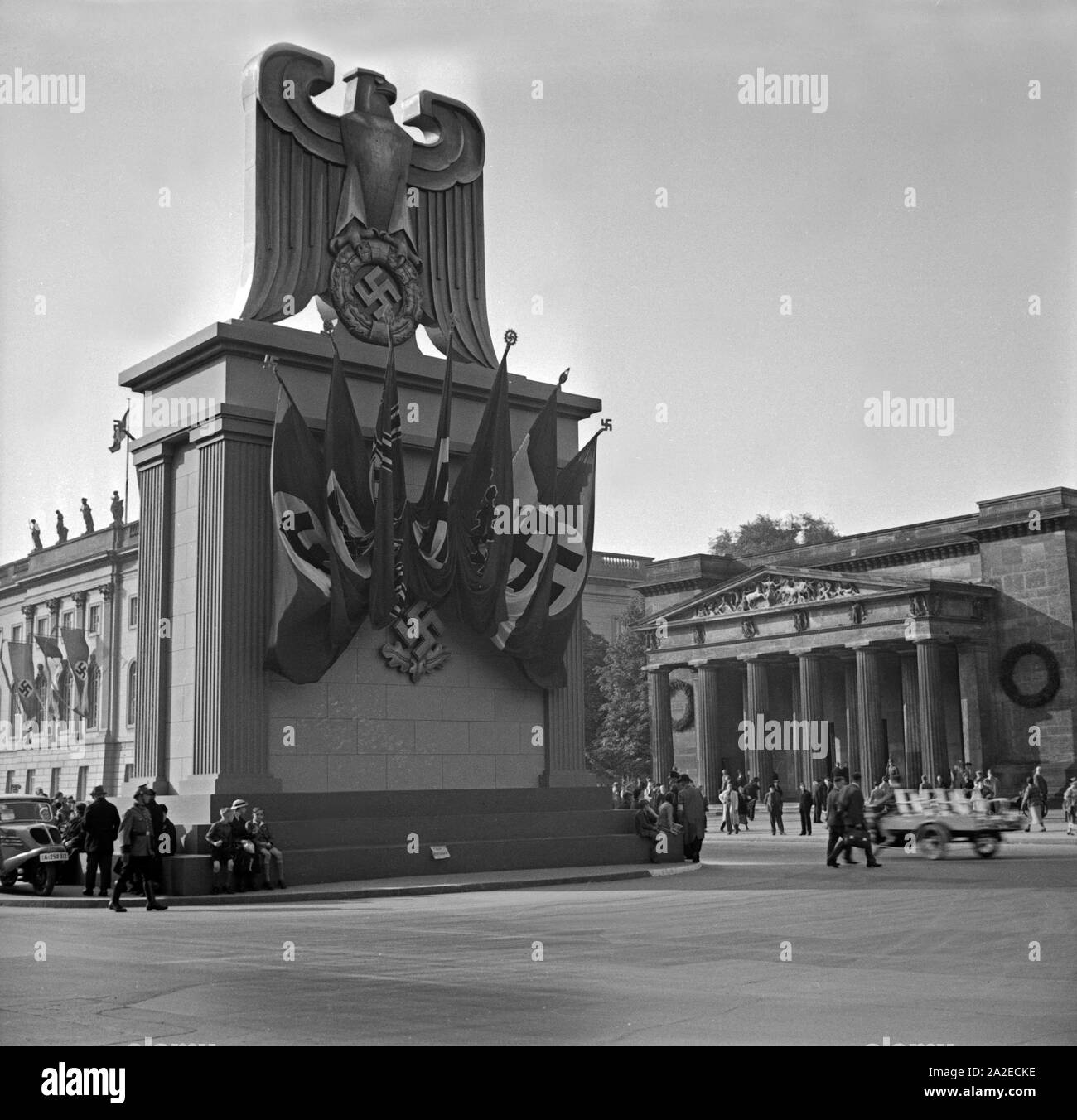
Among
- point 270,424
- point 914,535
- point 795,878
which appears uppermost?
point 914,535

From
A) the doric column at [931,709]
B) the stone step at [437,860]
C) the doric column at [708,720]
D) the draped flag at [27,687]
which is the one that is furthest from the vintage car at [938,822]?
the draped flag at [27,687]

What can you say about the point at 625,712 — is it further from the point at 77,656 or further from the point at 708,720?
the point at 77,656

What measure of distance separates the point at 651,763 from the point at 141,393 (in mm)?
58013

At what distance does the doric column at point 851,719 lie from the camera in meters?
72.9

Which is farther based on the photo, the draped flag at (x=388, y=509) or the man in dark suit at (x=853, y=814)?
the man in dark suit at (x=853, y=814)

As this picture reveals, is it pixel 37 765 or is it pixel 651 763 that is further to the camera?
pixel 37 765

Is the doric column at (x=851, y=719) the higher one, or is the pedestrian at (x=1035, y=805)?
the doric column at (x=851, y=719)

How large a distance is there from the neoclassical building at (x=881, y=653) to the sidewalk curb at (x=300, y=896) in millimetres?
42533

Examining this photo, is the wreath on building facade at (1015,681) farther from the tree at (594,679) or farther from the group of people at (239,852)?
the group of people at (239,852)

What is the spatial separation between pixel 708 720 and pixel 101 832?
58.2 m

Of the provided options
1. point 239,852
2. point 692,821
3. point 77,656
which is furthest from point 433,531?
point 77,656

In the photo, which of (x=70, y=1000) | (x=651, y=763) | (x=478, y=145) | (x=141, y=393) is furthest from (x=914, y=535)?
(x=70, y=1000)
